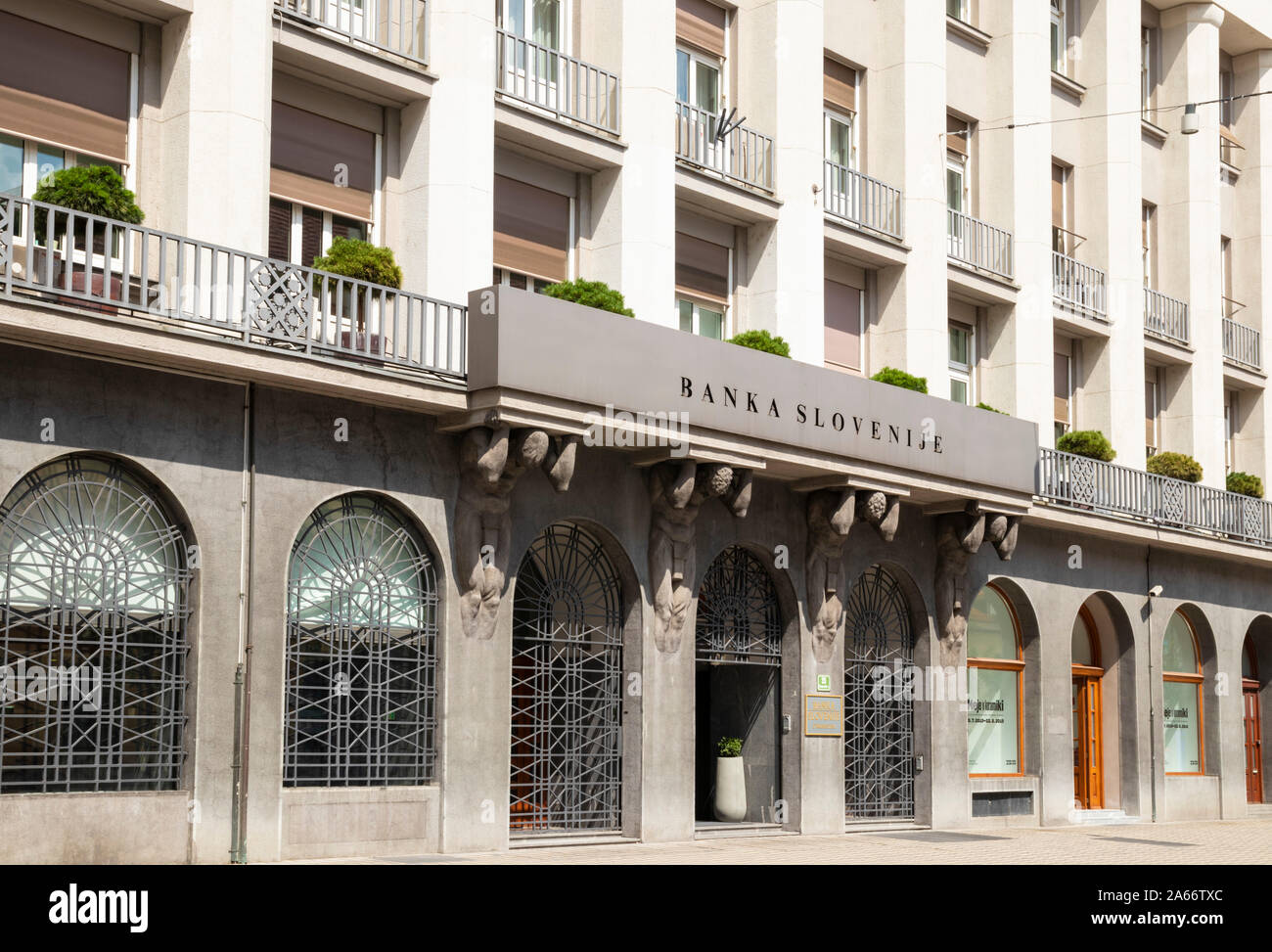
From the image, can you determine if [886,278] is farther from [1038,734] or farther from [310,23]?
[310,23]

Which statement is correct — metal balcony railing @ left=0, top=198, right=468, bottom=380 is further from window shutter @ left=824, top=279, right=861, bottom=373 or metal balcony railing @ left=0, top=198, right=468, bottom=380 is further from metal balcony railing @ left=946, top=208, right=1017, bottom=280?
metal balcony railing @ left=946, top=208, right=1017, bottom=280

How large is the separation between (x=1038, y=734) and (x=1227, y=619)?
25.4 feet

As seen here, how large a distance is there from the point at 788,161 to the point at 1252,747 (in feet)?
56.7

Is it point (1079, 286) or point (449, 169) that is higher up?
point (1079, 286)

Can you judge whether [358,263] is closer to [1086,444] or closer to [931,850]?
[931,850]

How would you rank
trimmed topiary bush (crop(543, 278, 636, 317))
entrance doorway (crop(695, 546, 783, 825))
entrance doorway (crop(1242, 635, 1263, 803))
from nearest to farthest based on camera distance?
1. trimmed topiary bush (crop(543, 278, 636, 317))
2. entrance doorway (crop(695, 546, 783, 825))
3. entrance doorway (crop(1242, 635, 1263, 803))

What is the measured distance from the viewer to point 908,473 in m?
22.5

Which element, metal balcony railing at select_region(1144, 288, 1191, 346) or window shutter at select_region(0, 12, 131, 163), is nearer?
window shutter at select_region(0, 12, 131, 163)

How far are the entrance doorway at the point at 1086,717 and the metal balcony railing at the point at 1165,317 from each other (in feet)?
22.4

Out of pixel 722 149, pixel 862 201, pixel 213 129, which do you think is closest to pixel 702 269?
pixel 722 149

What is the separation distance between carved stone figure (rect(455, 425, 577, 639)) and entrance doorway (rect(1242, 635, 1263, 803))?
788 inches

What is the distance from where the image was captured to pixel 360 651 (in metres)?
16.7

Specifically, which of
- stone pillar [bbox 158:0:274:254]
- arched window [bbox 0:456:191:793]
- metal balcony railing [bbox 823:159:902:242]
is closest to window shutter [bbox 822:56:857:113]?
metal balcony railing [bbox 823:159:902:242]

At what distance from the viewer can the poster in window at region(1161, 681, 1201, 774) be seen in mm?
30172
